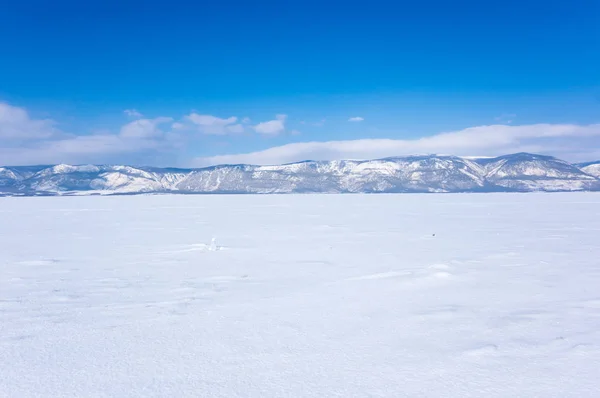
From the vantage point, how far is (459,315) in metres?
5.90

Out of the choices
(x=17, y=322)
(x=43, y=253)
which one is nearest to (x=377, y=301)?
(x=17, y=322)

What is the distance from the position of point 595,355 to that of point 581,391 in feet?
3.34

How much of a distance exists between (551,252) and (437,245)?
3150 mm

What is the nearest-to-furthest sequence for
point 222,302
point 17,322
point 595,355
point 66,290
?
point 595,355
point 17,322
point 222,302
point 66,290

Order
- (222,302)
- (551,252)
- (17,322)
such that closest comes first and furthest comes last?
(17,322)
(222,302)
(551,252)

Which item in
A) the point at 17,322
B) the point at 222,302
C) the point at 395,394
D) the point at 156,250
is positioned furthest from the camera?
the point at 156,250

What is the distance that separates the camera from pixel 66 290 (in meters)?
7.59

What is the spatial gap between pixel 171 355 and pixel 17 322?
2.73 metres

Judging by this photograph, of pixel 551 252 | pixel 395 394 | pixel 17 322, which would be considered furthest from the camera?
pixel 551 252

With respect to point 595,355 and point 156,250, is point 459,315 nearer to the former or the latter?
point 595,355

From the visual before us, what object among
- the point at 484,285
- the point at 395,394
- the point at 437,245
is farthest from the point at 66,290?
the point at 437,245

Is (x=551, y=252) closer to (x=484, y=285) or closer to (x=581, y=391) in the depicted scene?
(x=484, y=285)

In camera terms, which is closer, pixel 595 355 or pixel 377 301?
Answer: pixel 595 355

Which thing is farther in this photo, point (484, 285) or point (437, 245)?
point (437, 245)
